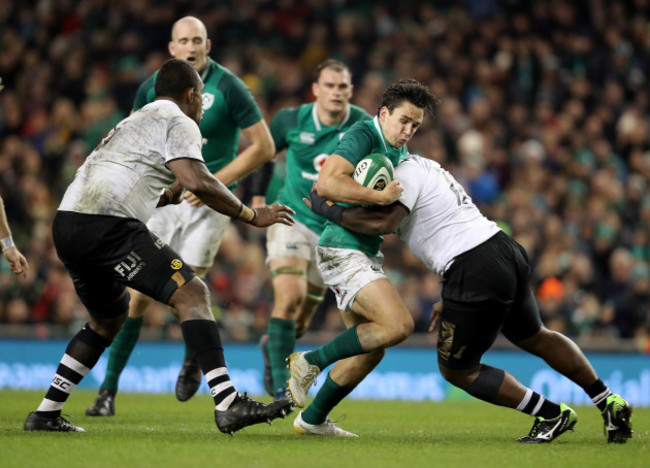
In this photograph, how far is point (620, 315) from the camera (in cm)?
1317

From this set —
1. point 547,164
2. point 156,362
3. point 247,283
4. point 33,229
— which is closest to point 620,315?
point 547,164

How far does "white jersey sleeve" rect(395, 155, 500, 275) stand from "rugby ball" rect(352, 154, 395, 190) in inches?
5.4

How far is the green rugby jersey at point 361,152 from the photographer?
6453mm

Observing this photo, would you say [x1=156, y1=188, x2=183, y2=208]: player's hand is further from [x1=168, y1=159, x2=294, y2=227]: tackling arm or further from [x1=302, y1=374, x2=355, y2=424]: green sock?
[x1=302, y1=374, x2=355, y2=424]: green sock

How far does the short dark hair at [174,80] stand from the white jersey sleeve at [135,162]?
0.40 feet

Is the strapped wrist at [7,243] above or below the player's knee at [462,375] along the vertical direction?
above

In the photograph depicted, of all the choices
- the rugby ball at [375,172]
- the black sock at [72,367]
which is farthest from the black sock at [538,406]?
Answer: the black sock at [72,367]

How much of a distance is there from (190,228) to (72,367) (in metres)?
2.68

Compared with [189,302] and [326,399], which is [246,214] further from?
[326,399]

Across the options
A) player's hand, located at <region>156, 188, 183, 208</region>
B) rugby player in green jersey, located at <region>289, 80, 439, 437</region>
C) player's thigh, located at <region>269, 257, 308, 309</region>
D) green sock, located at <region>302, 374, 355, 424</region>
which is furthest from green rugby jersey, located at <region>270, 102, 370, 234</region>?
green sock, located at <region>302, 374, 355, 424</region>

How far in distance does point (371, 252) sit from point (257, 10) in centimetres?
1387

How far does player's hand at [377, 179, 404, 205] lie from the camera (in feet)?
20.0

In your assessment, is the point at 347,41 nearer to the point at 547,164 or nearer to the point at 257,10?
the point at 257,10

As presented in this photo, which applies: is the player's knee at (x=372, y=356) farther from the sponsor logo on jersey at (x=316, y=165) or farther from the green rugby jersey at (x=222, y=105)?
the sponsor logo on jersey at (x=316, y=165)
